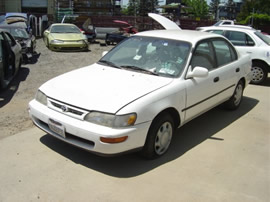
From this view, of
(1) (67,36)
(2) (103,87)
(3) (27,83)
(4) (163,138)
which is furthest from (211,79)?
(1) (67,36)

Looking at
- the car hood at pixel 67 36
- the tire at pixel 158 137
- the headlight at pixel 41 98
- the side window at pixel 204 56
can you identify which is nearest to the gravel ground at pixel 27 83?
the car hood at pixel 67 36

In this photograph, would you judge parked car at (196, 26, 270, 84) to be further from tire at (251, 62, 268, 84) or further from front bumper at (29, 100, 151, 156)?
front bumper at (29, 100, 151, 156)

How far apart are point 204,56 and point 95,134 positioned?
7.55 feet

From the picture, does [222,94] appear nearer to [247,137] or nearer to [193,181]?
[247,137]

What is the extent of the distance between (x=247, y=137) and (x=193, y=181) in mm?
1763

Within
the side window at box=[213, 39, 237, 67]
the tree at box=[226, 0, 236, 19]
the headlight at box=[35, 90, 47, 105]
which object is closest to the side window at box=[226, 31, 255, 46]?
the side window at box=[213, 39, 237, 67]

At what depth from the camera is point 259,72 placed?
8.46 metres

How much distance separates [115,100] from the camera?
3473 millimetres

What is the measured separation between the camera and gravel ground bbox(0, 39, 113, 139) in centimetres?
497

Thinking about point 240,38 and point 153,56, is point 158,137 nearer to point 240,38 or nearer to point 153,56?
point 153,56

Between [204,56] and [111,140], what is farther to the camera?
[204,56]

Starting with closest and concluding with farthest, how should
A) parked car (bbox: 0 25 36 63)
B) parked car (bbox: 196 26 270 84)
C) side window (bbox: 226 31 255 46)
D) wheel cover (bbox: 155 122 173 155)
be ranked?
wheel cover (bbox: 155 122 173 155) < parked car (bbox: 196 26 270 84) < side window (bbox: 226 31 255 46) < parked car (bbox: 0 25 36 63)

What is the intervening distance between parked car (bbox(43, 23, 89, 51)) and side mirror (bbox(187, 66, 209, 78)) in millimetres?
10106

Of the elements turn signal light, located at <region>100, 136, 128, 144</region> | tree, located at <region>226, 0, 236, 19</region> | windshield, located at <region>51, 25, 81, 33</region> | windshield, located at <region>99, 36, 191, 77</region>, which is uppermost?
tree, located at <region>226, 0, 236, 19</region>
